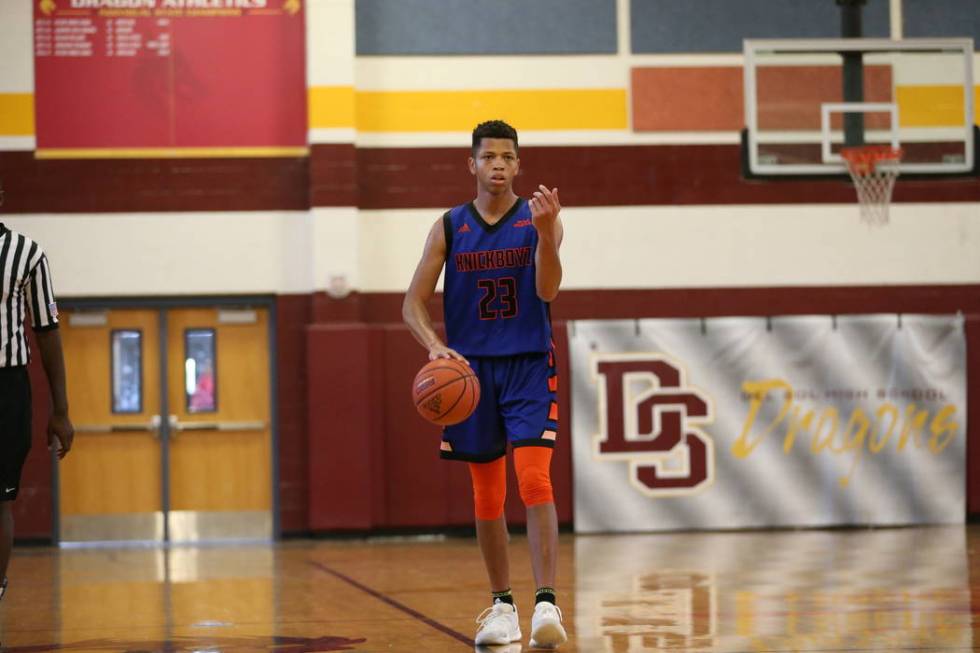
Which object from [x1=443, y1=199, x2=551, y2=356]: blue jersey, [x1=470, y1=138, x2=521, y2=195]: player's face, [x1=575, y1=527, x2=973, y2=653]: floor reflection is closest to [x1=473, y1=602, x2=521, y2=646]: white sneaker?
[x1=575, y1=527, x2=973, y2=653]: floor reflection

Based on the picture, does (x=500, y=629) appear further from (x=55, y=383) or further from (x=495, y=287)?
(x=55, y=383)

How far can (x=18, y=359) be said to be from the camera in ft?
16.9

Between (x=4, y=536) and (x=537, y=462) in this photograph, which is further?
(x=4, y=536)

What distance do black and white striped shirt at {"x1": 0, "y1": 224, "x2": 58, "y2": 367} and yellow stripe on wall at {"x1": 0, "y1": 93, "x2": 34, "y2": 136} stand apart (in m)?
6.71

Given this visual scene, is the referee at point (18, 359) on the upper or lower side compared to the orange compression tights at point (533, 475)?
upper

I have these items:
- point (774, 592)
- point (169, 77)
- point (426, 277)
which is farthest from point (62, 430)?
point (169, 77)

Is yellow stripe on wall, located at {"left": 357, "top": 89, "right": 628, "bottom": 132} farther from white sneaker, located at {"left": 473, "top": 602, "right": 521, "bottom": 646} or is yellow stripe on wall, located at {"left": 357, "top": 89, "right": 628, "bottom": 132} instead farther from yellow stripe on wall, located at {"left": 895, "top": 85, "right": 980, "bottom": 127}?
white sneaker, located at {"left": 473, "top": 602, "right": 521, "bottom": 646}

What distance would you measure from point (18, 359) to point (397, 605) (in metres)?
2.31

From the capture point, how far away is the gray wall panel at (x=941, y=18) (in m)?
11.9

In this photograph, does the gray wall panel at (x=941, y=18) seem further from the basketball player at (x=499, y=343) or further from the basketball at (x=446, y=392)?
the basketball at (x=446, y=392)

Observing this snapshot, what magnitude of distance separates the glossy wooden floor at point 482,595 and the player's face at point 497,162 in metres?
1.66

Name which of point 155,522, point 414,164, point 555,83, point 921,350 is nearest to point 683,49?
point 555,83

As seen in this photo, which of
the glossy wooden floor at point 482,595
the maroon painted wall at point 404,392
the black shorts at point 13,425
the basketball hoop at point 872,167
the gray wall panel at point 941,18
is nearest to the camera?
Answer: the black shorts at point 13,425

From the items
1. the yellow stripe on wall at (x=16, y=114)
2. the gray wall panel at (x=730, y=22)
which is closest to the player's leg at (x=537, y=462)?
the gray wall panel at (x=730, y=22)
